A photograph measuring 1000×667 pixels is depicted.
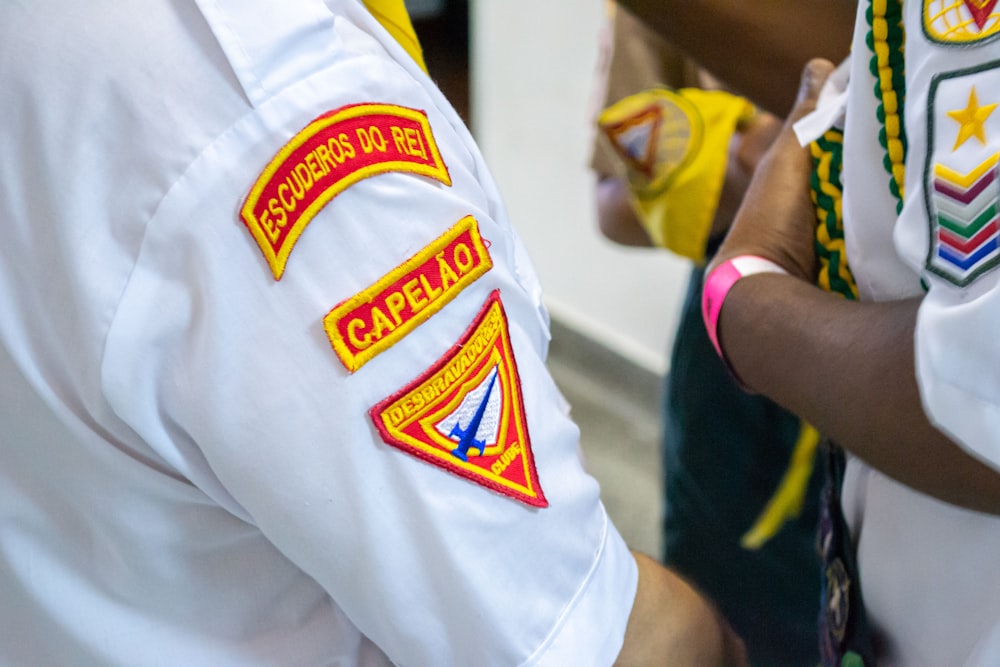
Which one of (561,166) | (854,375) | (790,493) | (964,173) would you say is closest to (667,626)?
(854,375)

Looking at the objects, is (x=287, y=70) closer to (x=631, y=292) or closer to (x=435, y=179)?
(x=435, y=179)

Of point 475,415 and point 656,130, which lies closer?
point 475,415

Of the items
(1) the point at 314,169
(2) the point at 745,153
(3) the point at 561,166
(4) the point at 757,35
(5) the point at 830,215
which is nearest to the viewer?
(1) the point at 314,169

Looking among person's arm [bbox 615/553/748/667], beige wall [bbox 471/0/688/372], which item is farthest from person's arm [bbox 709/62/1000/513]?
beige wall [bbox 471/0/688/372]

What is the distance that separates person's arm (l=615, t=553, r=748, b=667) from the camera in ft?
1.60

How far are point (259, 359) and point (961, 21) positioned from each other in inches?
13.4

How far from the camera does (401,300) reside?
1.20 feet

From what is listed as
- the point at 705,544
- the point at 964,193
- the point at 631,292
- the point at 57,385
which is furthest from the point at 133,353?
the point at 631,292

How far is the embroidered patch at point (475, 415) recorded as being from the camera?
1.23ft

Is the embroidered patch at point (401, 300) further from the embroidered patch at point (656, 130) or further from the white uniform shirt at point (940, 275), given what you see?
the embroidered patch at point (656, 130)

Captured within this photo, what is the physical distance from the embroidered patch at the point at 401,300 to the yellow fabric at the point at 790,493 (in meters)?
0.56

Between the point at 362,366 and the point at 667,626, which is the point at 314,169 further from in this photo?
the point at 667,626

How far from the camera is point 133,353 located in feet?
1.13

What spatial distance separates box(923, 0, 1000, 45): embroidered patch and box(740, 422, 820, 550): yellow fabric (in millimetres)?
495
